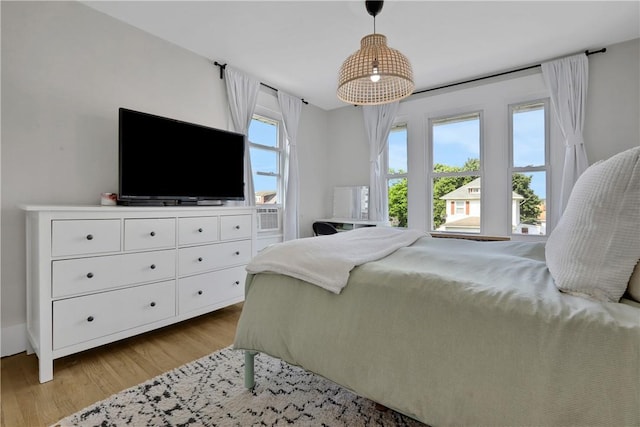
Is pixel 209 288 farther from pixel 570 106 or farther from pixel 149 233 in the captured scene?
pixel 570 106

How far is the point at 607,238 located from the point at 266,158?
3.47 m

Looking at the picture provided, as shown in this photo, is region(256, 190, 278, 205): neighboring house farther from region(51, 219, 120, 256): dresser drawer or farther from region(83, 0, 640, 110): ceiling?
region(51, 219, 120, 256): dresser drawer

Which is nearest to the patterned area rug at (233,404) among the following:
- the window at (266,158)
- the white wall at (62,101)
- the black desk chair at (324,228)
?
the white wall at (62,101)

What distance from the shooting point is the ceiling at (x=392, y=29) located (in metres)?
2.28

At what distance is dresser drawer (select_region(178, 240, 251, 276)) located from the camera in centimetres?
225

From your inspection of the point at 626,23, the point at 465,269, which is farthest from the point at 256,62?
the point at 626,23

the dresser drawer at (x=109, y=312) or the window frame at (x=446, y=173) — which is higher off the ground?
the window frame at (x=446, y=173)

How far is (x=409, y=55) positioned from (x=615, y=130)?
2164 millimetres

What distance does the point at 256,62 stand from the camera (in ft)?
10.2

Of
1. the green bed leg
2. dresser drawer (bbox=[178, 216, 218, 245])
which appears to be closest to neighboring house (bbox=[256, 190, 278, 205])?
dresser drawer (bbox=[178, 216, 218, 245])

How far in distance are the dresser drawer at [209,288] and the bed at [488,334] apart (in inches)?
49.9

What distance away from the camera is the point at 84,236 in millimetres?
1746

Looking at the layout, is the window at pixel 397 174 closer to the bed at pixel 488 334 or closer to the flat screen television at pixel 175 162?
the flat screen television at pixel 175 162

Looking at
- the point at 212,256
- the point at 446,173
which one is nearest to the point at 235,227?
the point at 212,256
